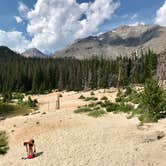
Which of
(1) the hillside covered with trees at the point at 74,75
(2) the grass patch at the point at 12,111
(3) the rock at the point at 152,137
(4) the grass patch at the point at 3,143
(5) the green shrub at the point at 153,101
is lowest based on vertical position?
(4) the grass patch at the point at 3,143

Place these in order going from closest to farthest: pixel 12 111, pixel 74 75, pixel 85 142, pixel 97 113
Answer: pixel 85 142, pixel 97 113, pixel 12 111, pixel 74 75

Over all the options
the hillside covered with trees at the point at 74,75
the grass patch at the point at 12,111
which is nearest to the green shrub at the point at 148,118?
the grass patch at the point at 12,111

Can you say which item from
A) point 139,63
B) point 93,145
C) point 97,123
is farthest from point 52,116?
point 139,63

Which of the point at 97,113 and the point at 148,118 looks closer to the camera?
the point at 148,118

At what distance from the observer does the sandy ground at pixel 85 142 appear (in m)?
26.1

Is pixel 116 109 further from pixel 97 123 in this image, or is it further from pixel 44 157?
pixel 44 157

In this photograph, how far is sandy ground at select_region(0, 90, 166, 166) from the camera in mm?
26125

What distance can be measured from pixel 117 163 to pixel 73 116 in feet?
60.6

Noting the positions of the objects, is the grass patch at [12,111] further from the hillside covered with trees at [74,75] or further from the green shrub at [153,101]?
the hillside covered with trees at [74,75]

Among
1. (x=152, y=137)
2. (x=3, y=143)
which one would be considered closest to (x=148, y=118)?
(x=152, y=137)

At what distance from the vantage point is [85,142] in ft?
102

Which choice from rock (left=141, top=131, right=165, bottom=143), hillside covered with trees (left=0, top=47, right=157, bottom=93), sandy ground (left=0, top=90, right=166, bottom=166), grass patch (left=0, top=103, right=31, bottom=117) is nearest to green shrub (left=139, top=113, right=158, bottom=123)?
sandy ground (left=0, top=90, right=166, bottom=166)

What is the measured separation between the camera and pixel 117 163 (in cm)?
2506

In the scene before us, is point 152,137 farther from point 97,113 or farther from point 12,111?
point 12,111
